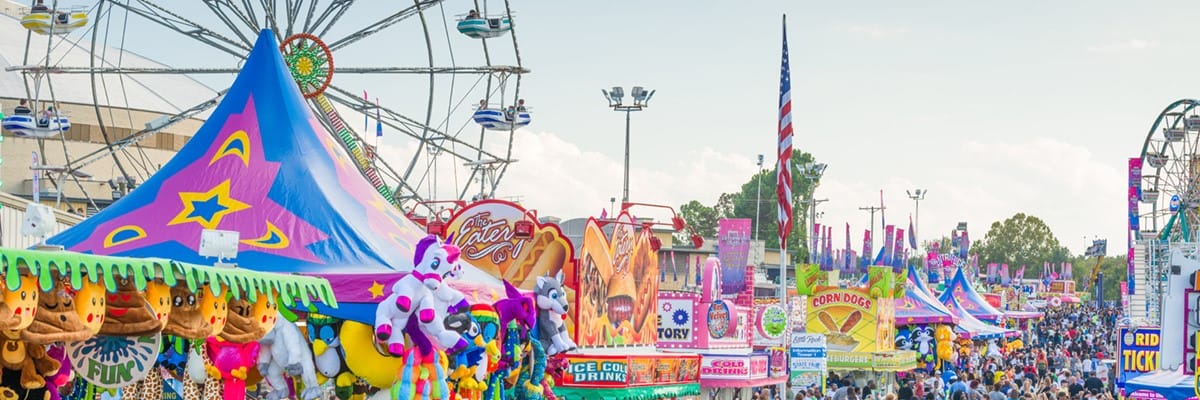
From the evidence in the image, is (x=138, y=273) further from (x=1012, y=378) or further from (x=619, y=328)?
(x=1012, y=378)

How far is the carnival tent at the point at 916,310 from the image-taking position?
124 feet

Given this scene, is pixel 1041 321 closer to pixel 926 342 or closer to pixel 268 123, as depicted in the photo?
pixel 926 342

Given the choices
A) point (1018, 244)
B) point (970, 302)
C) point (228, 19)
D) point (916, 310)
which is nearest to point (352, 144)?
point (228, 19)

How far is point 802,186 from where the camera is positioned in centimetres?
11406

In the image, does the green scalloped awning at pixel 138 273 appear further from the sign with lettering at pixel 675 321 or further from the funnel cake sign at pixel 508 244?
the sign with lettering at pixel 675 321

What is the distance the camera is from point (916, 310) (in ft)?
127

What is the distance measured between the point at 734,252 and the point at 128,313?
1117 inches


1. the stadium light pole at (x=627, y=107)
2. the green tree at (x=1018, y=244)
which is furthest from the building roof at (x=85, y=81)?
the green tree at (x=1018, y=244)

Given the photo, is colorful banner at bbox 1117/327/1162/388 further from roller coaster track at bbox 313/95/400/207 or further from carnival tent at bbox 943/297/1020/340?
carnival tent at bbox 943/297/1020/340

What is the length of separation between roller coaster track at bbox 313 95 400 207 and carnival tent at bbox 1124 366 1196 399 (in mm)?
11792

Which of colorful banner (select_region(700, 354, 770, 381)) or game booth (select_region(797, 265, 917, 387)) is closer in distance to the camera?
colorful banner (select_region(700, 354, 770, 381))

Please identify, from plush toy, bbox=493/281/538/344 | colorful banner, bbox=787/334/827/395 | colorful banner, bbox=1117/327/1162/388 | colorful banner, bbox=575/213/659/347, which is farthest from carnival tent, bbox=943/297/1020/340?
plush toy, bbox=493/281/538/344

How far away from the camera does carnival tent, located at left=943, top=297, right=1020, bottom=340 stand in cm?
4266

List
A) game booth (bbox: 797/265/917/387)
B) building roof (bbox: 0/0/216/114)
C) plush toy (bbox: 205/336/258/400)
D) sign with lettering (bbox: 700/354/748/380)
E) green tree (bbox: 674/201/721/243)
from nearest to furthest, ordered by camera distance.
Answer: plush toy (bbox: 205/336/258/400) < sign with lettering (bbox: 700/354/748/380) < game booth (bbox: 797/265/917/387) < building roof (bbox: 0/0/216/114) < green tree (bbox: 674/201/721/243)
